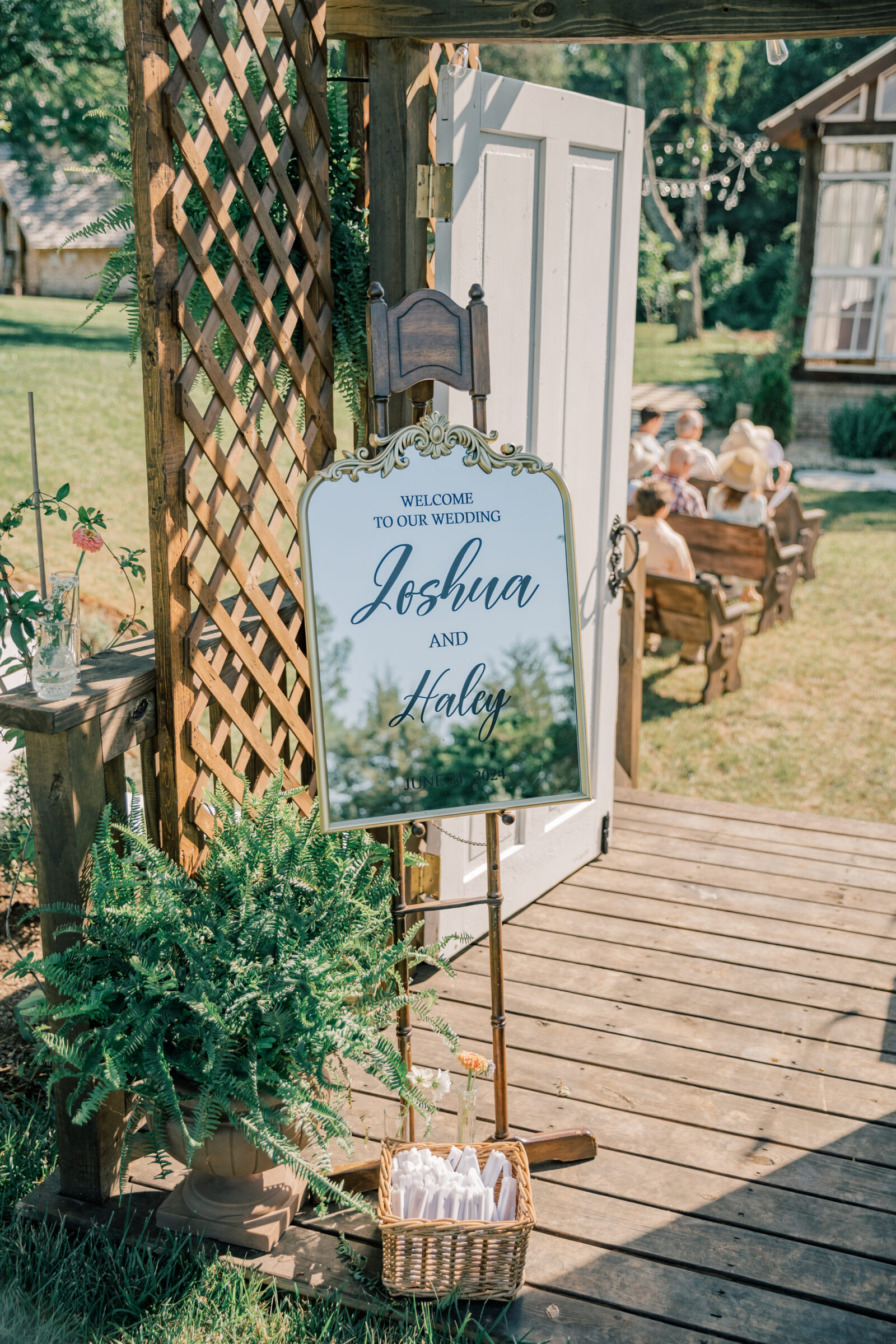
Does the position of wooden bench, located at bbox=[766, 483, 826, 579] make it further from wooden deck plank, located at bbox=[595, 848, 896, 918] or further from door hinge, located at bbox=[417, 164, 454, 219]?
door hinge, located at bbox=[417, 164, 454, 219]

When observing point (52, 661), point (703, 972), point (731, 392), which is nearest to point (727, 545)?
point (703, 972)

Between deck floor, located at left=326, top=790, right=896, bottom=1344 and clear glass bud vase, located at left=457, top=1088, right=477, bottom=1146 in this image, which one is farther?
clear glass bud vase, located at left=457, top=1088, right=477, bottom=1146

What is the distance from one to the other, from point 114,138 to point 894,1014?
2.81 metres

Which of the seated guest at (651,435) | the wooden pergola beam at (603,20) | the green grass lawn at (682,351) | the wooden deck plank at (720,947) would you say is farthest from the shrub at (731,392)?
the wooden pergola beam at (603,20)

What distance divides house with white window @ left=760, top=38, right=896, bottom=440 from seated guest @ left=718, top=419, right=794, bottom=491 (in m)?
5.62

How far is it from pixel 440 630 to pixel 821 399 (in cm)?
1181

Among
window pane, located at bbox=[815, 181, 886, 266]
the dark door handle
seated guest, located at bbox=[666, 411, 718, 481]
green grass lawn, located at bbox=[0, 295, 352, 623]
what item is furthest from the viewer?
window pane, located at bbox=[815, 181, 886, 266]

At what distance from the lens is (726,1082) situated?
8.70ft

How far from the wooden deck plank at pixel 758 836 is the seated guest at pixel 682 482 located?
294 cm

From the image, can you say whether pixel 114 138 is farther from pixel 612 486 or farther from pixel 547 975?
pixel 547 975

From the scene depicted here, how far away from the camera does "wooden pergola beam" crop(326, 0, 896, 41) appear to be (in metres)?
2.22

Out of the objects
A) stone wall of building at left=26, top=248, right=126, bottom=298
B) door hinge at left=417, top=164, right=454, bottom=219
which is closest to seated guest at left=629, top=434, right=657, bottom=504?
door hinge at left=417, top=164, right=454, bottom=219

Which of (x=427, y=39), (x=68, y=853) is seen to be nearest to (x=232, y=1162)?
(x=68, y=853)

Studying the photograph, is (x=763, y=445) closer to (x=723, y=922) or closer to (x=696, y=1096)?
(x=723, y=922)
